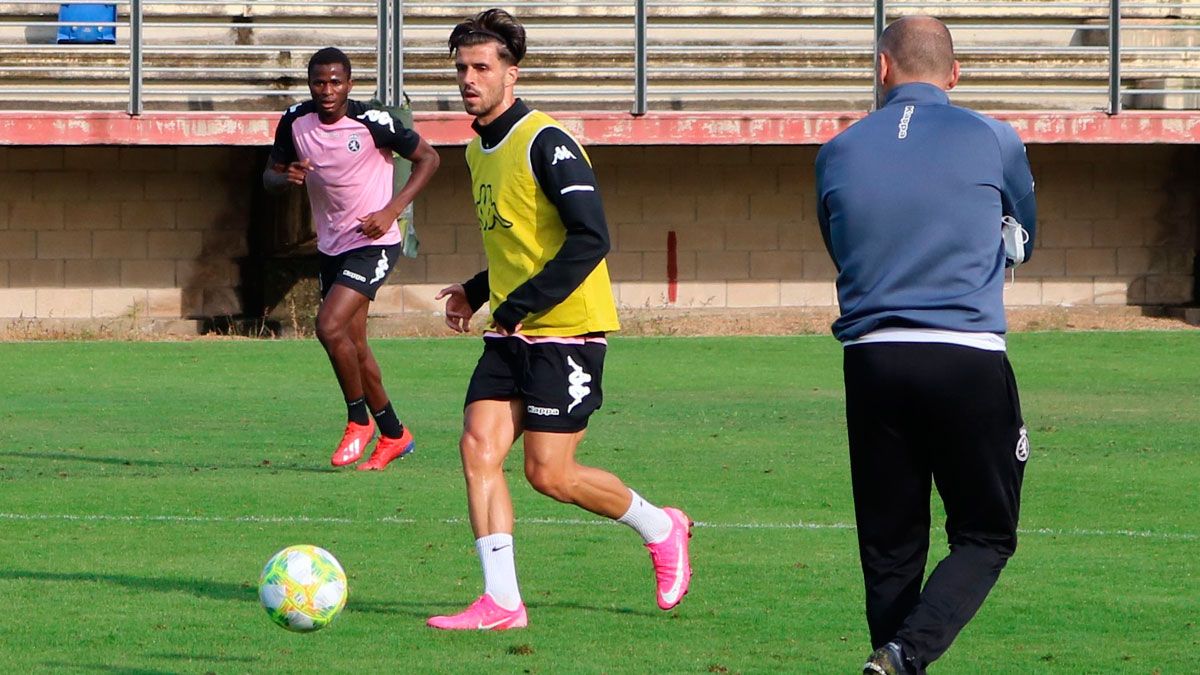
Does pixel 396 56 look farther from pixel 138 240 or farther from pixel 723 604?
pixel 723 604

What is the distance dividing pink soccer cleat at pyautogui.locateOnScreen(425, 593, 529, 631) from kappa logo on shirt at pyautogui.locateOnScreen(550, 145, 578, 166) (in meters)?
1.56

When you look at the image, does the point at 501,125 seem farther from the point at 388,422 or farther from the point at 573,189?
the point at 388,422

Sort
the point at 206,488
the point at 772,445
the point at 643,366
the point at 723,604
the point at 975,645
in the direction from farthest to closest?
the point at 643,366 < the point at 772,445 < the point at 206,488 < the point at 723,604 < the point at 975,645

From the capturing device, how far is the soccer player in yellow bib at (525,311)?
675cm

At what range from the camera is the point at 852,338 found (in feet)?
17.4

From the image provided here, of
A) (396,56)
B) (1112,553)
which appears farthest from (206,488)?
(396,56)

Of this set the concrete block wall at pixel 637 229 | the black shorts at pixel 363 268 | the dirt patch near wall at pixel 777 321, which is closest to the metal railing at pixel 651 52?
the concrete block wall at pixel 637 229

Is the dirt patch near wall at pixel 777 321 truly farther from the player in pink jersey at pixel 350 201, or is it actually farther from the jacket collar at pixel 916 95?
the jacket collar at pixel 916 95

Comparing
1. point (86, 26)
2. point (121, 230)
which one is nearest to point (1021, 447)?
point (121, 230)

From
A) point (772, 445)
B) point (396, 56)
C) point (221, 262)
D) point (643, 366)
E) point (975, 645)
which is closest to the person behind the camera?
point (975, 645)

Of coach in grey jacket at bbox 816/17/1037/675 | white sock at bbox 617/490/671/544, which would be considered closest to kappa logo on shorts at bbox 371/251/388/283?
white sock at bbox 617/490/671/544

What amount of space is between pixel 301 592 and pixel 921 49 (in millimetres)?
2554

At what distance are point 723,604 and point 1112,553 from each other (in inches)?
83.4

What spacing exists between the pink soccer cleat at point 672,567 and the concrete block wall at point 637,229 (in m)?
15.7
